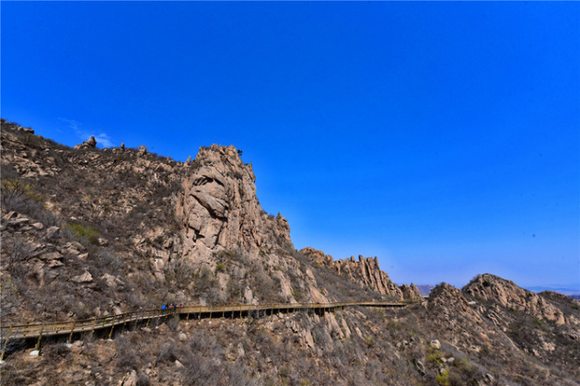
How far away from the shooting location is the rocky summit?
15742 mm

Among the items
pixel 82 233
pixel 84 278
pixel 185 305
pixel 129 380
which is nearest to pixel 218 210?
pixel 185 305

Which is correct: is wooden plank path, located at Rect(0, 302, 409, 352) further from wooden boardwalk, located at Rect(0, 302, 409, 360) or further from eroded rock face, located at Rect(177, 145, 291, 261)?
eroded rock face, located at Rect(177, 145, 291, 261)

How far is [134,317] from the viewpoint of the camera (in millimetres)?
19688

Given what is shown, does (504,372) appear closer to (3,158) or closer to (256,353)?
(256,353)

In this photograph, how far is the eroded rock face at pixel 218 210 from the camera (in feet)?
109

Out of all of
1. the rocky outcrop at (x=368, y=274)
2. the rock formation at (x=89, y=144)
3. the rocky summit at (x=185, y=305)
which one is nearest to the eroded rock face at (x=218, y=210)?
the rocky summit at (x=185, y=305)

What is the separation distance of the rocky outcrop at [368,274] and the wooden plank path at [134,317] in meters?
43.4

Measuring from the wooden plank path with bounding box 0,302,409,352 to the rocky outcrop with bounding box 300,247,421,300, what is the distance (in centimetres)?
4338

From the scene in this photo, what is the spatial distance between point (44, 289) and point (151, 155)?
3762cm

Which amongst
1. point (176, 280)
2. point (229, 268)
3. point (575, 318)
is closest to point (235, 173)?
point (229, 268)

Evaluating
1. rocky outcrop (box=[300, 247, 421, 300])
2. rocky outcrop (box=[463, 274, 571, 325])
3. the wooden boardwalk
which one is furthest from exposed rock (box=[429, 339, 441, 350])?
rocky outcrop (box=[300, 247, 421, 300])

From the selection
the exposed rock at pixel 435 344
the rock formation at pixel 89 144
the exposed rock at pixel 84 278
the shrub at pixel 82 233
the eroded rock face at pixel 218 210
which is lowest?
the exposed rock at pixel 435 344

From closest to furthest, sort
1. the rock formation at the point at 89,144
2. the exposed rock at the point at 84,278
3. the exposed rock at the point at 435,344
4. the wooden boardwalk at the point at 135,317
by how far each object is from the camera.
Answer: the wooden boardwalk at the point at 135,317
the exposed rock at the point at 84,278
the exposed rock at the point at 435,344
the rock formation at the point at 89,144

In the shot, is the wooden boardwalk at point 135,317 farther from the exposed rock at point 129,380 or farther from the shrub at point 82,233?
the shrub at point 82,233
